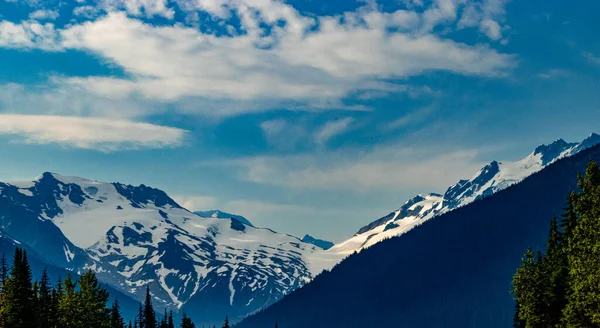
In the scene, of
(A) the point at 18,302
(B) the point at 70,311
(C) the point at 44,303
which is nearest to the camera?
(A) the point at 18,302

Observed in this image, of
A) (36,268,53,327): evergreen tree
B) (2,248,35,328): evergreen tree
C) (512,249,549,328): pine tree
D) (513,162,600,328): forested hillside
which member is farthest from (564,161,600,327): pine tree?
(36,268,53,327): evergreen tree

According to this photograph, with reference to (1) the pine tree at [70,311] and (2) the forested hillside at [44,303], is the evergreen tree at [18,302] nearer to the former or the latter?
(2) the forested hillside at [44,303]

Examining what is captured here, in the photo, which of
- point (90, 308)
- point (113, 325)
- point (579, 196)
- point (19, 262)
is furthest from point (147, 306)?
point (579, 196)

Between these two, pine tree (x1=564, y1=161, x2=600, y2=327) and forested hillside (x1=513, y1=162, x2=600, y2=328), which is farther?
forested hillside (x1=513, y1=162, x2=600, y2=328)

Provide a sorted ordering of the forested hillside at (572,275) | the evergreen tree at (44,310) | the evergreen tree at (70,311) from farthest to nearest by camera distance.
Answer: the evergreen tree at (70,311) → the evergreen tree at (44,310) → the forested hillside at (572,275)

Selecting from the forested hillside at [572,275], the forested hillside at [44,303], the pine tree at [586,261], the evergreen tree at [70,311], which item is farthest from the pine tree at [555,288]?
the evergreen tree at [70,311]

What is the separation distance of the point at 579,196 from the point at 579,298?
10.8 meters

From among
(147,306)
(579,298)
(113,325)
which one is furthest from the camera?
(147,306)

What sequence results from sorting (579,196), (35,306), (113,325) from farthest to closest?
(113,325), (35,306), (579,196)

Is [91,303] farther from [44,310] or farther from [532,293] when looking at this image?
[532,293]

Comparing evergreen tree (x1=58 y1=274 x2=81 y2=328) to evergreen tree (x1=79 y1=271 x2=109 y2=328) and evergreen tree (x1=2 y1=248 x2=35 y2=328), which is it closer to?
evergreen tree (x1=79 y1=271 x2=109 y2=328)

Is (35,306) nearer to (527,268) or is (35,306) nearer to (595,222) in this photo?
(527,268)

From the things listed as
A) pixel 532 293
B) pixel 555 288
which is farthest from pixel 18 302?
pixel 555 288

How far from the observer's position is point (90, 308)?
4264 inches
